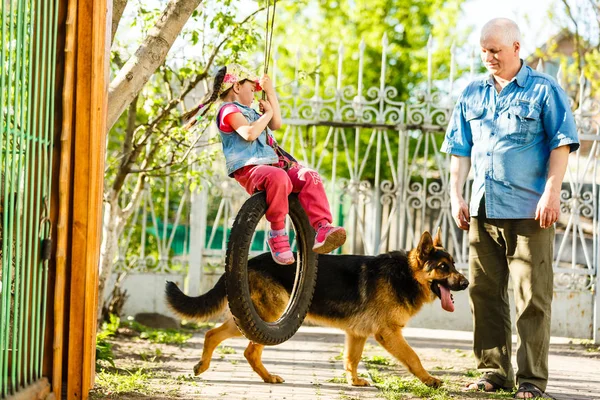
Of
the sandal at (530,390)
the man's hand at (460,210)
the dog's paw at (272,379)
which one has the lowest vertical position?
the dog's paw at (272,379)

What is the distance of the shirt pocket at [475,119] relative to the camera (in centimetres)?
601

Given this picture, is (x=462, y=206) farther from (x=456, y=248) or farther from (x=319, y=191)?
(x=456, y=248)

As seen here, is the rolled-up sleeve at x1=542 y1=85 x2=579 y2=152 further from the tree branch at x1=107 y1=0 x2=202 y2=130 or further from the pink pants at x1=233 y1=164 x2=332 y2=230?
the tree branch at x1=107 y1=0 x2=202 y2=130

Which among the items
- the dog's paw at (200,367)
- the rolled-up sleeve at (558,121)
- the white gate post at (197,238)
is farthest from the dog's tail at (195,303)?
the white gate post at (197,238)

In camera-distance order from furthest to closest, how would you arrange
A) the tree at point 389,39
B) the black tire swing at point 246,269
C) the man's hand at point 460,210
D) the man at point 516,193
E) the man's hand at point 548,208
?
the tree at point 389,39 → the man's hand at point 460,210 → the man at point 516,193 → the man's hand at point 548,208 → the black tire swing at point 246,269

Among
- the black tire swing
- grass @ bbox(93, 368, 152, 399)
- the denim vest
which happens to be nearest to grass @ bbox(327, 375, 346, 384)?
grass @ bbox(93, 368, 152, 399)

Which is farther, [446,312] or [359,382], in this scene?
[446,312]

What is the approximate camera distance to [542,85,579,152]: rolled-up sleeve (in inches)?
220

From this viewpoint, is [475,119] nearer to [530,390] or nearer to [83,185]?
[530,390]

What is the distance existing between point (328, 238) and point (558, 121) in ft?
6.72

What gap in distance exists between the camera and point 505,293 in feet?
20.2

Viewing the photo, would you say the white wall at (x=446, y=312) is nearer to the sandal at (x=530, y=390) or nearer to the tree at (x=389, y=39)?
the sandal at (x=530, y=390)

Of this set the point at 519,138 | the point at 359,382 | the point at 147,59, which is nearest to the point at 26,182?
the point at 147,59

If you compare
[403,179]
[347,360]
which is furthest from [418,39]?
[347,360]
